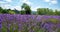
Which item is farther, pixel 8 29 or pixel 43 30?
pixel 43 30

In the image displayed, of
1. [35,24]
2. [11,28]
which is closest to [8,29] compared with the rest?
[11,28]

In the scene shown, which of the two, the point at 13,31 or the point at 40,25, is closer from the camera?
the point at 13,31

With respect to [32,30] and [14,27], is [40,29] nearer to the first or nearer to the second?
[32,30]

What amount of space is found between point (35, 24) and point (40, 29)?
6 centimetres

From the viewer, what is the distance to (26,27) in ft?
3.80

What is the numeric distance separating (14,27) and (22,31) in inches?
2.7

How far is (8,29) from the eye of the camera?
1111mm

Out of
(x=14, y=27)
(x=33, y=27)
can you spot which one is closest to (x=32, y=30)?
(x=33, y=27)

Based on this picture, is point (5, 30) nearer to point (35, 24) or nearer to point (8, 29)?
point (8, 29)

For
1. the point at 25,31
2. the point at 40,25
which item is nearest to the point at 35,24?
the point at 40,25

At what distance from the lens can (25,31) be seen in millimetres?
1119

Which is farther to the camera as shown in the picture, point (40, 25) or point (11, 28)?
point (40, 25)

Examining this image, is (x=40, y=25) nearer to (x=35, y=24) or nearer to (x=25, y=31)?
(x=35, y=24)

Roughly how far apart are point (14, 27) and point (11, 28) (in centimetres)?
3
